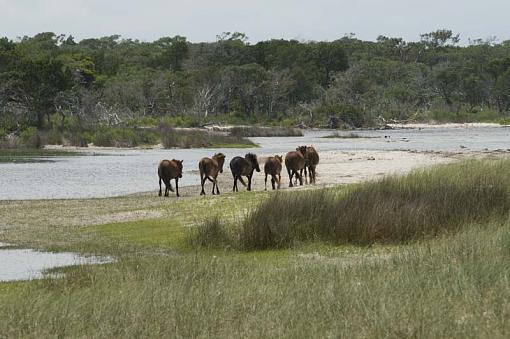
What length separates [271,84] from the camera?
107m

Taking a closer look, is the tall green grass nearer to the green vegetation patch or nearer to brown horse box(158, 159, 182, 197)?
the green vegetation patch

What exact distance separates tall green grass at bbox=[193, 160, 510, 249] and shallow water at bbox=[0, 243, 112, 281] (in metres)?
2.98

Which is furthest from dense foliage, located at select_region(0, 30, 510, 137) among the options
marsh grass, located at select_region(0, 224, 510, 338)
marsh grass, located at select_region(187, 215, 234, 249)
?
marsh grass, located at select_region(0, 224, 510, 338)

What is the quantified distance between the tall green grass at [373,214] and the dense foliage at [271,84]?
190 ft

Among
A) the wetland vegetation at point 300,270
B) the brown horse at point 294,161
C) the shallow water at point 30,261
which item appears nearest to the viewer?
the wetland vegetation at point 300,270

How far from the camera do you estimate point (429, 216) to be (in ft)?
49.5

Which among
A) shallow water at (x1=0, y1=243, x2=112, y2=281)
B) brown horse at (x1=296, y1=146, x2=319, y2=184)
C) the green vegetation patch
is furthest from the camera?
brown horse at (x1=296, y1=146, x2=319, y2=184)

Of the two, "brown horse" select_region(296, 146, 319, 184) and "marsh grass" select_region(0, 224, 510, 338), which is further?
"brown horse" select_region(296, 146, 319, 184)

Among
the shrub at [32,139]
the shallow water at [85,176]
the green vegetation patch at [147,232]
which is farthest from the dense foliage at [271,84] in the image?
the green vegetation patch at [147,232]

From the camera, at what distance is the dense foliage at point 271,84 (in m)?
95.6

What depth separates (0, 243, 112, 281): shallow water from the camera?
44.8 feet

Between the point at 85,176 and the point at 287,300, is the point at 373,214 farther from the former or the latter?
the point at 85,176

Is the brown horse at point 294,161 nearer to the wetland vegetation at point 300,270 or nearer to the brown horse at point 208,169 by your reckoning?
the brown horse at point 208,169

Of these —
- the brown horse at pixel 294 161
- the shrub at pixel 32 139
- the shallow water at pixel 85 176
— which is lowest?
the shallow water at pixel 85 176
